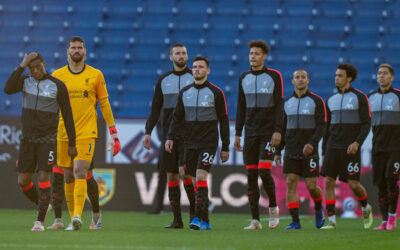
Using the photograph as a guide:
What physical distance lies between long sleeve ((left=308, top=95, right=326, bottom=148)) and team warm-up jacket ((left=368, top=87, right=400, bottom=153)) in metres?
0.78

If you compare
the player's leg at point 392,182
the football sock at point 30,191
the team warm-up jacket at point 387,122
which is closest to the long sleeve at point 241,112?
the team warm-up jacket at point 387,122

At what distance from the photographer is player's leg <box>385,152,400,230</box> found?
35.1ft

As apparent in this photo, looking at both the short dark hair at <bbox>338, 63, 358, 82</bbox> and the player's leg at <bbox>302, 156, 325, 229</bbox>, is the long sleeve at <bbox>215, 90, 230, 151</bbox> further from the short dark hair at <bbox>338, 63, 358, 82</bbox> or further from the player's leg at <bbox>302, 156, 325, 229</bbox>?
the short dark hair at <bbox>338, 63, 358, 82</bbox>

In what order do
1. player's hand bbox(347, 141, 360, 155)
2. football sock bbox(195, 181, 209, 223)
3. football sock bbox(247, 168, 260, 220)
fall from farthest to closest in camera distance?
player's hand bbox(347, 141, 360, 155) → football sock bbox(247, 168, 260, 220) → football sock bbox(195, 181, 209, 223)

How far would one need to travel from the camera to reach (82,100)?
9.47 metres

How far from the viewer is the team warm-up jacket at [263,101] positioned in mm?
10047

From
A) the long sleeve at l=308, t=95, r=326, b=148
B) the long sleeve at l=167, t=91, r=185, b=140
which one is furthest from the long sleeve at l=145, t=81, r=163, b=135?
the long sleeve at l=308, t=95, r=326, b=148

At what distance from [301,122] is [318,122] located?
23cm

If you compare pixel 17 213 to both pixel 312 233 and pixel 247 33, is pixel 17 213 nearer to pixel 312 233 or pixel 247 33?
pixel 312 233

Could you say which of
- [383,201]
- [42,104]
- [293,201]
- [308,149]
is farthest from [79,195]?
[383,201]

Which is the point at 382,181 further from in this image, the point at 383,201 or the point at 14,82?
the point at 14,82

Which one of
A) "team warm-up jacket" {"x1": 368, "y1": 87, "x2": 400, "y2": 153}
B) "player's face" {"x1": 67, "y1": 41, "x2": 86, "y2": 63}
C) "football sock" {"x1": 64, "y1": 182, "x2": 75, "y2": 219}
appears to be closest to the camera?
"player's face" {"x1": 67, "y1": 41, "x2": 86, "y2": 63}

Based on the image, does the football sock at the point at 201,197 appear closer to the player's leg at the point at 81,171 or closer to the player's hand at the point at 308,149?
the player's leg at the point at 81,171

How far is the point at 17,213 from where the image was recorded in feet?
45.5
